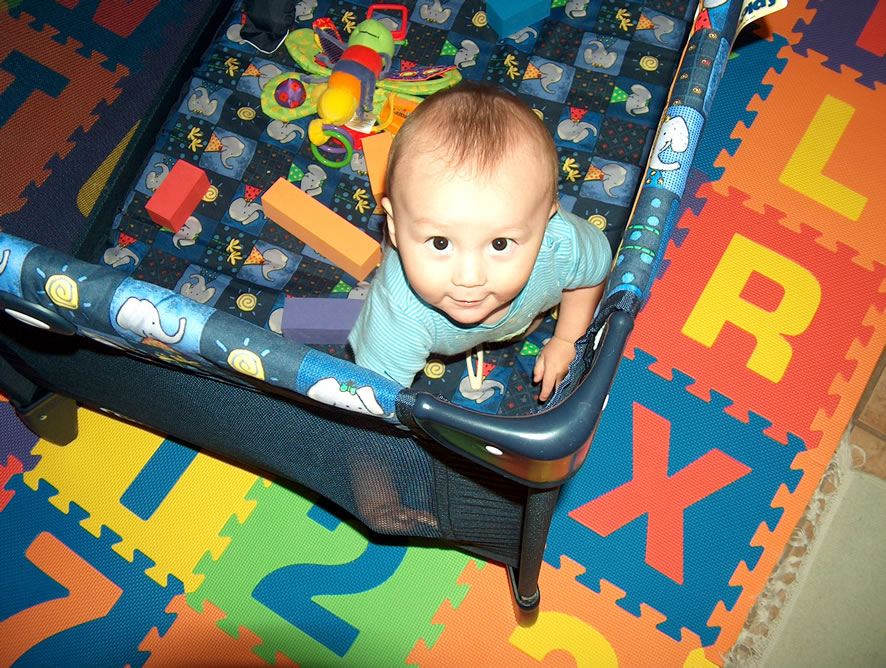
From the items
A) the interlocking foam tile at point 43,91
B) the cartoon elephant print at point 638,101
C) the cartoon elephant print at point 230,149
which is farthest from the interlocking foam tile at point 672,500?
the interlocking foam tile at point 43,91

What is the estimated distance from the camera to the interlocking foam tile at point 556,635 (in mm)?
1171

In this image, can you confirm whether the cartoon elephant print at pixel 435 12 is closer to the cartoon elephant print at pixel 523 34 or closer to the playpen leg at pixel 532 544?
the cartoon elephant print at pixel 523 34

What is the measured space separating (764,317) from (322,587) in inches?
37.1

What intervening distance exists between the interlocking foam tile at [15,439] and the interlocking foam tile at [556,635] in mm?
787

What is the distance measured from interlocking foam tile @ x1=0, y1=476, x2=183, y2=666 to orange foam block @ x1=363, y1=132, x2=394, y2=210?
77cm

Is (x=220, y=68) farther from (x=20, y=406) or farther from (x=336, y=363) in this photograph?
(x=336, y=363)

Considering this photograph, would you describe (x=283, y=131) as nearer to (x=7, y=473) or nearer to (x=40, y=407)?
(x=40, y=407)

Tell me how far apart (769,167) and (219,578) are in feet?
4.27

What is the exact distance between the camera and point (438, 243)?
29.6 inches

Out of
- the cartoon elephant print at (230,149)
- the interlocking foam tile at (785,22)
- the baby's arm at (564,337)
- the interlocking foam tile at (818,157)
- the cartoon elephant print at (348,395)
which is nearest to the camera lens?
the cartoon elephant print at (348,395)

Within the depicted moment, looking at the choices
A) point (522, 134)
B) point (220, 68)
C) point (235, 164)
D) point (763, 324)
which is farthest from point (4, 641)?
point (763, 324)

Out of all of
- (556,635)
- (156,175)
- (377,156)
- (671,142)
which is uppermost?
(671,142)

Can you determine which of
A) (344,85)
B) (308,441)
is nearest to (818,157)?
(344,85)

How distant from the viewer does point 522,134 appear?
2.43 feet
